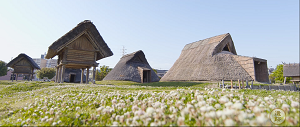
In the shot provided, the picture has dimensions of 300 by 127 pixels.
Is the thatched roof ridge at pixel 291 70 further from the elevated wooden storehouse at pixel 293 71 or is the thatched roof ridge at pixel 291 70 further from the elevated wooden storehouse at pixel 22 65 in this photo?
the elevated wooden storehouse at pixel 22 65

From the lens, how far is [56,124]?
11.4 ft

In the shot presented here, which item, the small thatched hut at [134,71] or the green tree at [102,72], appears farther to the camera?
the green tree at [102,72]

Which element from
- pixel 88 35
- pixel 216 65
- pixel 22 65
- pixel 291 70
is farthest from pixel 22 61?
pixel 291 70

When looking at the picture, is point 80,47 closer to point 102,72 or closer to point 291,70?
point 102,72

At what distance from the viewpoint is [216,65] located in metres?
25.3

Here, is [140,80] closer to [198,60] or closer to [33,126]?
[198,60]

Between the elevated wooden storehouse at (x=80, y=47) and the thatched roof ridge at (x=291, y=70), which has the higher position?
the elevated wooden storehouse at (x=80, y=47)

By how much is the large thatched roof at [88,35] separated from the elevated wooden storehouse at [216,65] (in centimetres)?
1564

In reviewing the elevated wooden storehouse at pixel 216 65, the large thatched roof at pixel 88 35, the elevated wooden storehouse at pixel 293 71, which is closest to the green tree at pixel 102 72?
the elevated wooden storehouse at pixel 216 65

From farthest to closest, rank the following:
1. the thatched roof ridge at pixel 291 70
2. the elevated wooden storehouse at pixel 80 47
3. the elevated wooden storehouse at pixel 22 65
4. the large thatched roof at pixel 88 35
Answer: the thatched roof ridge at pixel 291 70 < the elevated wooden storehouse at pixel 22 65 < the elevated wooden storehouse at pixel 80 47 < the large thatched roof at pixel 88 35

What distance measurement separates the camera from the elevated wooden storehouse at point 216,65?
74.5 feet

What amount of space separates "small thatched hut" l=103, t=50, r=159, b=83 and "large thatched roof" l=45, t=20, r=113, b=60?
41.5ft

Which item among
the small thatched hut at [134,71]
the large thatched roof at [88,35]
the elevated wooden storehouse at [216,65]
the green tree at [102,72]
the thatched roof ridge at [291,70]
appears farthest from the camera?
the green tree at [102,72]

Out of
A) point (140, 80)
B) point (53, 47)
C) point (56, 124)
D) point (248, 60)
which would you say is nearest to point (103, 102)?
point (56, 124)
